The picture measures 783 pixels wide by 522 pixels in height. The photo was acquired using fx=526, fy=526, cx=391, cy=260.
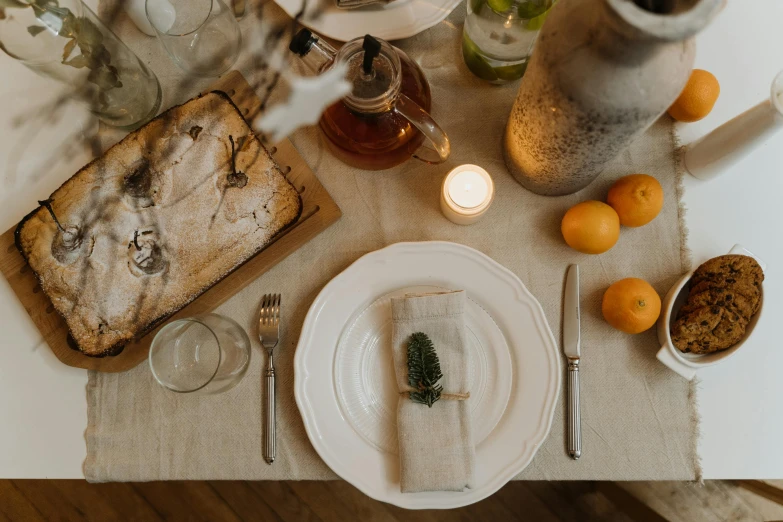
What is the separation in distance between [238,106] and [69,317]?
0.44m

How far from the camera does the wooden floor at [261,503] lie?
139cm

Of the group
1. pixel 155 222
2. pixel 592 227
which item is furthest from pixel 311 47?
pixel 592 227

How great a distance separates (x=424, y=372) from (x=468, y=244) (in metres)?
0.23

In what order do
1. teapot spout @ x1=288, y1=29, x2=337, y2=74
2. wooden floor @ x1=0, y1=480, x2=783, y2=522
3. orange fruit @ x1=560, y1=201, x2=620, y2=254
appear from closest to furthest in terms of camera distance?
teapot spout @ x1=288, y1=29, x2=337, y2=74
orange fruit @ x1=560, y1=201, x2=620, y2=254
wooden floor @ x1=0, y1=480, x2=783, y2=522

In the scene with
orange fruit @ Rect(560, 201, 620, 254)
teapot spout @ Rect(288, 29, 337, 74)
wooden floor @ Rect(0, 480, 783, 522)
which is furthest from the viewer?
wooden floor @ Rect(0, 480, 783, 522)

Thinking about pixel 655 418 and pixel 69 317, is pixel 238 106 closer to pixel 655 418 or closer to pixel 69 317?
pixel 69 317

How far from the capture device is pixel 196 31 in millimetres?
831

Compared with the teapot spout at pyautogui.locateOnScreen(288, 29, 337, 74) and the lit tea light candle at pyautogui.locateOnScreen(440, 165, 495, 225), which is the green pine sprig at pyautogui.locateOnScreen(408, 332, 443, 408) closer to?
the lit tea light candle at pyautogui.locateOnScreen(440, 165, 495, 225)

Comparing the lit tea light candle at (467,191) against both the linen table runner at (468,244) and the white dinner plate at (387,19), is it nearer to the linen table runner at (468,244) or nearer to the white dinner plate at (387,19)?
the linen table runner at (468,244)

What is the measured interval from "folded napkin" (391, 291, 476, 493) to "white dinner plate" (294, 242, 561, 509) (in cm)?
3

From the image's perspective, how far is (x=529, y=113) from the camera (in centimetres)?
68

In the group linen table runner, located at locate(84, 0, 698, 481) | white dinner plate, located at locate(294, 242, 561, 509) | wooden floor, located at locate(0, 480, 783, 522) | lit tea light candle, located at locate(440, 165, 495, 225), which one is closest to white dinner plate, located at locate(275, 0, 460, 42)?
linen table runner, located at locate(84, 0, 698, 481)

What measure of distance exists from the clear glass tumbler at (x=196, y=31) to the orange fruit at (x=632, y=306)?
0.75 metres

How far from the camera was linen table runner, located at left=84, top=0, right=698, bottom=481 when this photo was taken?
0.83m
